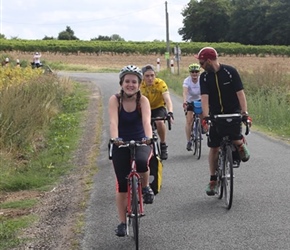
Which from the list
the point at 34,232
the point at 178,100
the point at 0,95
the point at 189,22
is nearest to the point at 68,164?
the point at 0,95

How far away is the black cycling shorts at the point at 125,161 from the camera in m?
5.98

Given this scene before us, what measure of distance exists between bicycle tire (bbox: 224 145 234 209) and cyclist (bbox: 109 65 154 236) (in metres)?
1.55

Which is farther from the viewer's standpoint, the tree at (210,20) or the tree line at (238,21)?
the tree at (210,20)

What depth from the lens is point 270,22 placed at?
10444 centimetres

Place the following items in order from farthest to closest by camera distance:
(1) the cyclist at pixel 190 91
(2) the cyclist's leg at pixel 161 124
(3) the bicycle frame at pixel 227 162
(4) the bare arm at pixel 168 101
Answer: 1. (1) the cyclist at pixel 190 91
2. (2) the cyclist's leg at pixel 161 124
3. (4) the bare arm at pixel 168 101
4. (3) the bicycle frame at pixel 227 162

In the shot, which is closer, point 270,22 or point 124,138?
point 124,138

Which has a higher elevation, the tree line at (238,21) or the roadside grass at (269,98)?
the tree line at (238,21)

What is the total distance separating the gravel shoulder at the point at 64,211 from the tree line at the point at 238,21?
310ft

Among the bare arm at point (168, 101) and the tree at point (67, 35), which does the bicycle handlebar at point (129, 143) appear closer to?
the bare arm at point (168, 101)

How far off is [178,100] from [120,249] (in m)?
17.3

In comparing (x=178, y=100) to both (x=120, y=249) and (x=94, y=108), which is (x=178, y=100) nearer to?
(x=94, y=108)

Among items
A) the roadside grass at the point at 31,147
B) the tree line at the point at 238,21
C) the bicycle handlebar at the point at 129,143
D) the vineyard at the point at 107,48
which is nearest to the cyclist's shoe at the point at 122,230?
the bicycle handlebar at the point at 129,143

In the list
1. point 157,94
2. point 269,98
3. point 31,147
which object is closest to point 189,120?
point 157,94

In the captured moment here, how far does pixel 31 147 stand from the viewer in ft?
41.2
